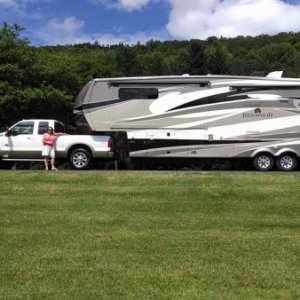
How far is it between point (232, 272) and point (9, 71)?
97.4 ft

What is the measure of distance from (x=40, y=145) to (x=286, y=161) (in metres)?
8.48

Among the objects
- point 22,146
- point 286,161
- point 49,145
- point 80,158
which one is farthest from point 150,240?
→ point 22,146

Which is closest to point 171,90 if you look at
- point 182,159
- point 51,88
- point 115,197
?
Result: point 182,159

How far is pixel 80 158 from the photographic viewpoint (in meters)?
20.4

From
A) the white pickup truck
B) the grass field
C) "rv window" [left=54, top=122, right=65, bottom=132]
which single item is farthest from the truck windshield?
the grass field

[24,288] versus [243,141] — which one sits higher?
[243,141]

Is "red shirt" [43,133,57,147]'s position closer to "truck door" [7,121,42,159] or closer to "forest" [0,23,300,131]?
"truck door" [7,121,42,159]

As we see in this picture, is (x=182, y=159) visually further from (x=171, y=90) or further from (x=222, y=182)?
(x=222, y=182)

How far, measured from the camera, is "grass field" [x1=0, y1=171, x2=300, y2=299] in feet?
19.1

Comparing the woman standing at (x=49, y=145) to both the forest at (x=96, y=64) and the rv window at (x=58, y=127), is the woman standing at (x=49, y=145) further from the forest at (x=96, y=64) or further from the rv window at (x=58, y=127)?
the forest at (x=96, y=64)

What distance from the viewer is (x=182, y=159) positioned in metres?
20.5

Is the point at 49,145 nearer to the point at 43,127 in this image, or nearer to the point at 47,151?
the point at 47,151

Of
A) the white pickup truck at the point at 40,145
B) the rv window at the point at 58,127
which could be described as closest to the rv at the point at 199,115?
the white pickup truck at the point at 40,145

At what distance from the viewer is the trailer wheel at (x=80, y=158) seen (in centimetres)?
2039
